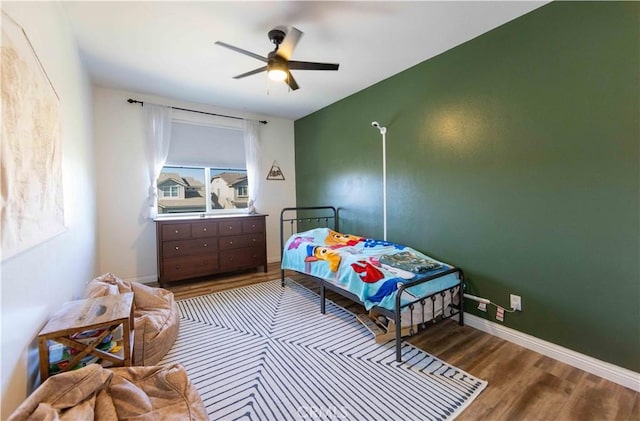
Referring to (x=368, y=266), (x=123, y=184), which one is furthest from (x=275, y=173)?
(x=368, y=266)

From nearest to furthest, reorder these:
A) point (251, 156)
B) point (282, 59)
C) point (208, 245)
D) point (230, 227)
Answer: point (282, 59) < point (208, 245) < point (230, 227) < point (251, 156)

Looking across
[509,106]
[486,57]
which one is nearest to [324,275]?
[509,106]

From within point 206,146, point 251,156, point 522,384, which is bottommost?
point 522,384

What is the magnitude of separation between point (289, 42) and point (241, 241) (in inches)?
107

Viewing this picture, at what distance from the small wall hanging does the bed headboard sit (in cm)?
65

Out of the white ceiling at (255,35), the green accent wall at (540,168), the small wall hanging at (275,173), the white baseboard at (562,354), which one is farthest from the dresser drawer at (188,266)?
the white baseboard at (562,354)

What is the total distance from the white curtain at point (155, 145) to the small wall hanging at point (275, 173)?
161cm

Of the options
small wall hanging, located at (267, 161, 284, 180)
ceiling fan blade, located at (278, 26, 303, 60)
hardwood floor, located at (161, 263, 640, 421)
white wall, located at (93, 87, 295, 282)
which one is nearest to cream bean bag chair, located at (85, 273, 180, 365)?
white wall, located at (93, 87, 295, 282)

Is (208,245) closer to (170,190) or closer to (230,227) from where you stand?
(230,227)

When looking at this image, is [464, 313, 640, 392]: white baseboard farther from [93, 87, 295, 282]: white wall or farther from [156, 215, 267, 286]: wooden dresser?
[93, 87, 295, 282]: white wall

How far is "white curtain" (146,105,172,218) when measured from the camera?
144 inches

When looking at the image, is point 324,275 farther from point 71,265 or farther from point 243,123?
point 243,123

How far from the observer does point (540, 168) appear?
204 cm

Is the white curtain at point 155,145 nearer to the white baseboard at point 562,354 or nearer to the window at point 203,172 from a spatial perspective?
the window at point 203,172
